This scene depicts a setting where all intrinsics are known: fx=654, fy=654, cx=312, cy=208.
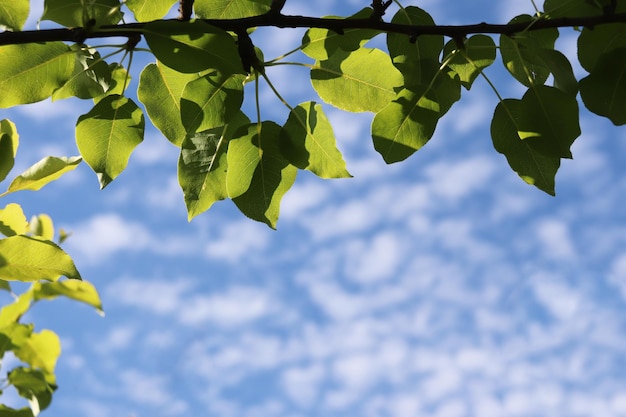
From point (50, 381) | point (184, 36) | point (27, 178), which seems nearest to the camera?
point (184, 36)

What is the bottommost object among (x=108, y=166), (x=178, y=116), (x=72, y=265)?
(x=72, y=265)

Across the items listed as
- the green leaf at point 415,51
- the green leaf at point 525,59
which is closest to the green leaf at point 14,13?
the green leaf at point 415,51

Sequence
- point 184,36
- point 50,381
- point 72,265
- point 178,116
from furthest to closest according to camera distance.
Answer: point 50,381 < point 178,116 < point 72,265 < point 184,36

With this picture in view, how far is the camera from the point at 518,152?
100cm

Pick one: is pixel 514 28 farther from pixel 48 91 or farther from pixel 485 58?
pixel 48 91

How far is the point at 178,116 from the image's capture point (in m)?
1.08

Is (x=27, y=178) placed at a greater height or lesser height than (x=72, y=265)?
greater

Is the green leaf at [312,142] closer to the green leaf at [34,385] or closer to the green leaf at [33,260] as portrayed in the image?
the green leaf at [33,260]

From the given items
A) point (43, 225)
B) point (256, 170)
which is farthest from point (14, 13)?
point (43, 225)

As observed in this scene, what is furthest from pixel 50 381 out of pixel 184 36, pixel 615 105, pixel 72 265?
pixel 615 105

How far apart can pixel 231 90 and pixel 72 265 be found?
0.35 metres

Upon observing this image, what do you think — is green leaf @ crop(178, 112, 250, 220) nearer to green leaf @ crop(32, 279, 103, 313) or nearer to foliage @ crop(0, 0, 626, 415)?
foliage @ crop(0, 0, 626, 415)

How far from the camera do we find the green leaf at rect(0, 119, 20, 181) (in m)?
1.10

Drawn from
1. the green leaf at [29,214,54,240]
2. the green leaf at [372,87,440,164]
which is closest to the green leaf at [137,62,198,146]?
the green leaf at [372,87,440,164]
